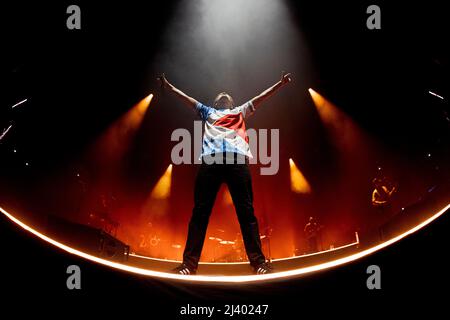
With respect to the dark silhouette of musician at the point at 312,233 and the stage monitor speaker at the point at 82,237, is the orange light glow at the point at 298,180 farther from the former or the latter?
the stage monitor speaker at the point at 82,237

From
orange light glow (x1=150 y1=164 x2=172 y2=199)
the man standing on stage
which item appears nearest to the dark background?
orange light glow (x1=150 y1=164 x2=172 y2=199)

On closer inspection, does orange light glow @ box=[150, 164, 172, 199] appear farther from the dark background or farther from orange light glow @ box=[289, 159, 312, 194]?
orange light glow @ box=[289, 159, 312, 194]

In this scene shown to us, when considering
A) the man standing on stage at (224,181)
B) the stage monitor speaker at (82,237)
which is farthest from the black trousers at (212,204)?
the stage monitor speaker at (82,237)

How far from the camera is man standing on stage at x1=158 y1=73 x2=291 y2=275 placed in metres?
1.88

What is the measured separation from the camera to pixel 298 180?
8109 mm

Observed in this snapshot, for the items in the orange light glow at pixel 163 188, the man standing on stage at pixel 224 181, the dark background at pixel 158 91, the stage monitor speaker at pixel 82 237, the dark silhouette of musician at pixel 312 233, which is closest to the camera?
the man standing on stage at pixel 224 181

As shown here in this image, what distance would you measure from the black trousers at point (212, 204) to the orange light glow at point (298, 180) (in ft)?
20.2

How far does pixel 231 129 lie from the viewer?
7.40 ft

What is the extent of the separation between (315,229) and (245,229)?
6.24 metres

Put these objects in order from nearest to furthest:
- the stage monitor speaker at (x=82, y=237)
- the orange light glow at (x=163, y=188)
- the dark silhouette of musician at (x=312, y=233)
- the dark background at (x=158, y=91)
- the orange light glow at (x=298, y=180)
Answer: the stage monitor speaker at (x=82, y=237), the dark background at (x=158, y=91), the dark silhouette of musician at (x=312, y=233), the orange light glow at (x=298, y=180), the orange light glow at (x=163, y=188)

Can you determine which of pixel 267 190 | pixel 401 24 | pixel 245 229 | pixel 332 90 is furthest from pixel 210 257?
pixel 401 24

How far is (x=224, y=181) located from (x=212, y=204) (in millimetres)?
243

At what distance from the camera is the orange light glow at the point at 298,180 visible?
802 cm

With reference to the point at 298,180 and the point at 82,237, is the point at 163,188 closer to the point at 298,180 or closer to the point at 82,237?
the point at 298,180
